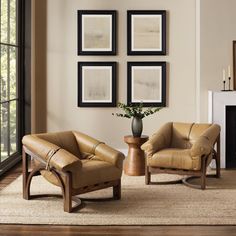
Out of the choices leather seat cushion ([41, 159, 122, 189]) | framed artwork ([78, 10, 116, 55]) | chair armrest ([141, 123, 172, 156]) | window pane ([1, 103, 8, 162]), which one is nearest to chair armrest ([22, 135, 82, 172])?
leather seat cushion ([41, 159, 122, 189])

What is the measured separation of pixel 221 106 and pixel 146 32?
1615 millimetres

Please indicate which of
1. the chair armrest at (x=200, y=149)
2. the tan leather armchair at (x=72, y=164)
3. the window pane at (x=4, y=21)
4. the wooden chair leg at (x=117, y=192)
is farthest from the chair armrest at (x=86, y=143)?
the window pane at (x=4, y=21)

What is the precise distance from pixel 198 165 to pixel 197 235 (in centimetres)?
156

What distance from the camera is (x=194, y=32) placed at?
7.50 metres

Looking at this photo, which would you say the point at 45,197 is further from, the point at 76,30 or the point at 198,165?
the point at 76,30

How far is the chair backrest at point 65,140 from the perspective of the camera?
531 cm

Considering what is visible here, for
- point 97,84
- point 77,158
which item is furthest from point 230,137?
Result: point 77,158

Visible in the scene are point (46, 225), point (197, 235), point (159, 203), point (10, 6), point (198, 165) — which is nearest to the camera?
→ point (197, 235)

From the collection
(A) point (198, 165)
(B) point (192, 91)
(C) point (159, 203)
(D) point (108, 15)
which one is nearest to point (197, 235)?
(C) point (159, 203)

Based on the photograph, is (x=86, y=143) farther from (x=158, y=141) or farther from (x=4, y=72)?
(x=4, y=72)

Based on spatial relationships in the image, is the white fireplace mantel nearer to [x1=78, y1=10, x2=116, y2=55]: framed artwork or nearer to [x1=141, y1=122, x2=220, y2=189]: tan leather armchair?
A: [x1=141, y1=122, x2=220, y2=189]: tan leather armchair

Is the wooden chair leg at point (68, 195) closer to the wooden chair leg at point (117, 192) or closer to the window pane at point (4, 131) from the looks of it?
the wooden chair leg at point (117, 192)

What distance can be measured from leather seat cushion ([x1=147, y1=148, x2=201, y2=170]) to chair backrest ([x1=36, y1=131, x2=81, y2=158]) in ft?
2.92

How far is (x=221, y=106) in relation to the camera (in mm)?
6820
